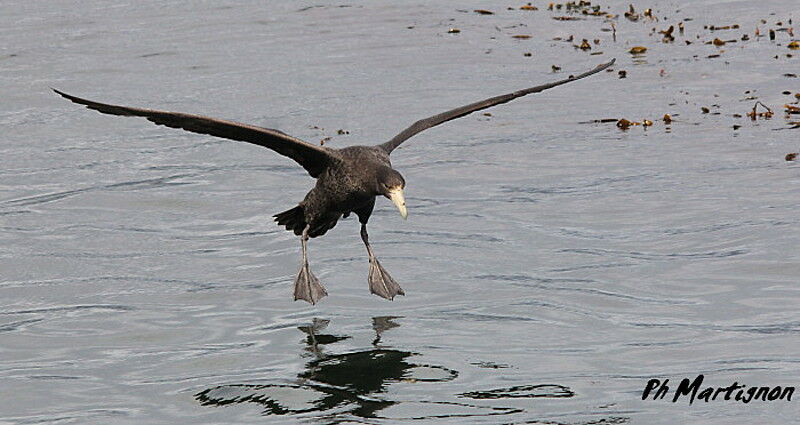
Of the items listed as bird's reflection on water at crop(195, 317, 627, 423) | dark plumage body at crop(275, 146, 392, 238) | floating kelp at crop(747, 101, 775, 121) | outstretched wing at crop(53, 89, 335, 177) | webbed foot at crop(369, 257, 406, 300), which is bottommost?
bird's reflection on water at crop(195, 317, 627, 423)

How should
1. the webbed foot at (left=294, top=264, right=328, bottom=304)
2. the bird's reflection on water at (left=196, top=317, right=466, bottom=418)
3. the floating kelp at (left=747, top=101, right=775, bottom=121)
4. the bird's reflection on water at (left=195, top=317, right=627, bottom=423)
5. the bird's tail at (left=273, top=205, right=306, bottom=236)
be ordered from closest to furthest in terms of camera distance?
the bird's reflection on water at (left=195, top=317, right=627, bottom=423) → the bird's reflection on water at (left=196, top=317, right=466, bottom=418) → the webbed foot at (left=294, top=264, right=328, bottom=304) → the bird's tail at (left=273, top=205, right=306, bottom=236) → the floating kelp at (left=747, top=101, right=775, bottom=121)

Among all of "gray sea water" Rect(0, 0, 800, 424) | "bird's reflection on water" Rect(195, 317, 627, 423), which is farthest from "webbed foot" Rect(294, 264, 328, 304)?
"bird's reflection on water" Rect(195, 317, 627, 423)

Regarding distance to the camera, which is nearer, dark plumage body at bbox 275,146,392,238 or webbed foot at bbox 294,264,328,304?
dark plumage body at bbox 275,146,392,238

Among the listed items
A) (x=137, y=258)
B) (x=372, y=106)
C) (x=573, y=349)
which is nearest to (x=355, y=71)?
(x=372, y=106)

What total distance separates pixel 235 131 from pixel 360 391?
212 centimetres

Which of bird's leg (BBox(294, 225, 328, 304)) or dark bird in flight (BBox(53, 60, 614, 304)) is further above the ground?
dark bird in flight (BBox(53, 60, 614, 304))

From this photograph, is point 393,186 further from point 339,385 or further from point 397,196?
point 339,385

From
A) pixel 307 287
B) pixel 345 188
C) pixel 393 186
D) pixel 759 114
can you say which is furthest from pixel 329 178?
pixel 759 114

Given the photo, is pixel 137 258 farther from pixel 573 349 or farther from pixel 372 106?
pixel 372 106

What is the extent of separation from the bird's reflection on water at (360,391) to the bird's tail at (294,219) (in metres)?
1.44

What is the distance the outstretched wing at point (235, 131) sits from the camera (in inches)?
387

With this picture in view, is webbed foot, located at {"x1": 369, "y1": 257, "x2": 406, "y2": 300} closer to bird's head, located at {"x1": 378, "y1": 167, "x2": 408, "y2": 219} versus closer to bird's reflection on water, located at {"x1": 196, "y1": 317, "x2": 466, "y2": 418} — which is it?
bird's reflection on water, located at {"x1": 196, "y1": 317, "x2": 466, "y2": 418}

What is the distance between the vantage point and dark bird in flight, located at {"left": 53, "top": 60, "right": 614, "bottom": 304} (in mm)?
10422

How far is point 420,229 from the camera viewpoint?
45.5 ft
